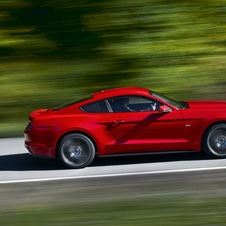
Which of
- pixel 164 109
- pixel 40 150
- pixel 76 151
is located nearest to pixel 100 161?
pixel 76 151

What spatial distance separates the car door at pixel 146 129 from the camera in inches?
243

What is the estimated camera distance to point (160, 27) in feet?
37.8

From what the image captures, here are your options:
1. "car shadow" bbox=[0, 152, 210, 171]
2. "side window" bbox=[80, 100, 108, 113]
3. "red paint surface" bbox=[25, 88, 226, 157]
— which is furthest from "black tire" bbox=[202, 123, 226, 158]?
"side window" bbox=[80, 100, 108, 113]

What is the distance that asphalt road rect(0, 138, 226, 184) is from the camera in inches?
233

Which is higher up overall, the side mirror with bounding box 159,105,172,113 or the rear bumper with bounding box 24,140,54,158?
the side mirror with bounding box 159,105,172,113

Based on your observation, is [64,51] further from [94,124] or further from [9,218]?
[9,218]

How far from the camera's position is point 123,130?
6180mm

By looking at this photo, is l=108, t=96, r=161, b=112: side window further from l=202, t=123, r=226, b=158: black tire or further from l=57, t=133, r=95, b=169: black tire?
l=202, t=123, r=226, b=158: black tire

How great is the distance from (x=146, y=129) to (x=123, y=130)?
41 centimetres

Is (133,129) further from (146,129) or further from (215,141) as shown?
(215,141)

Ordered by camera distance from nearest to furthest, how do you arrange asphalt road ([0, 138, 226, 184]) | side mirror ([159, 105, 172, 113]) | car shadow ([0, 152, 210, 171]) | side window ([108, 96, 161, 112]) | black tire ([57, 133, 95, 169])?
asphalt road ([0, 138, 226, 184])
side mirror ([159, 105, 172, 113])
black tire ([57, 133, 95, 169])
side window ([108, 96, 161, 112])
car shadow ([0, 152, 210, 171])

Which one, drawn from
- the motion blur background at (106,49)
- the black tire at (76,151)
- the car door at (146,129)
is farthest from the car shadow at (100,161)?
the motion blur background at (106,49)

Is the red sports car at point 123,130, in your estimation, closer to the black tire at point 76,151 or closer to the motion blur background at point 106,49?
the black tire at point 76,151

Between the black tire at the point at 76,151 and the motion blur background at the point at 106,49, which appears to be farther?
the motion blur background at the point at 106,49
